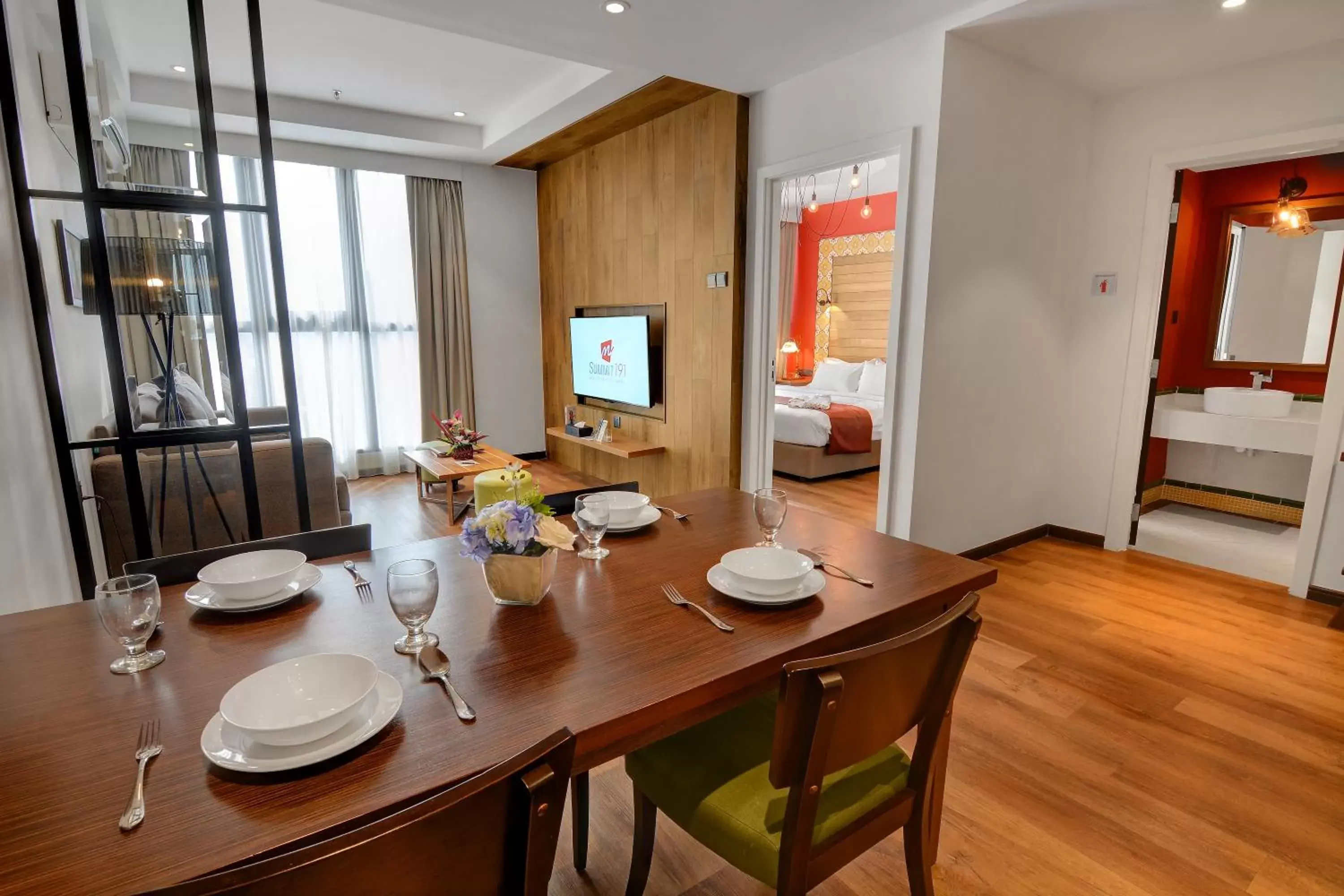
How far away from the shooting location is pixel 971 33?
287cm

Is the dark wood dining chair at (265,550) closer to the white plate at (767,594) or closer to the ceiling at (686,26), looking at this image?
the white plate at (767,594)

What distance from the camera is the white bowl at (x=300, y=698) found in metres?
0.80

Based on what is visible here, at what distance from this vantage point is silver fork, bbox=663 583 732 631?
1165 millimetres

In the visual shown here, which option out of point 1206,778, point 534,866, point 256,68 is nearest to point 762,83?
point 256,68

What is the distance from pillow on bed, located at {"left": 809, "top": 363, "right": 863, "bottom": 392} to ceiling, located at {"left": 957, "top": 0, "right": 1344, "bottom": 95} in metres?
3.63

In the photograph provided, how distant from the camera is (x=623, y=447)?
4.83 m

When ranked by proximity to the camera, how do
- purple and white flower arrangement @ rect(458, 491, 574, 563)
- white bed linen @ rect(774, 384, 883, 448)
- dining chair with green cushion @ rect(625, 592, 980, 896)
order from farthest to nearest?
1. white bed linen @ rect(774, 384, 883, 448)
2. purple and white flower arrangement @ rect(458, 491, 574, 563)
3. dining chair with green cushion @ rect(625, 592, 980, 896)

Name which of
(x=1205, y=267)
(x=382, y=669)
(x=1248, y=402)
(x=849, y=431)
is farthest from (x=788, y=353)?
(x=382, y=669)

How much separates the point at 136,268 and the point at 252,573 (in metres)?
1.38

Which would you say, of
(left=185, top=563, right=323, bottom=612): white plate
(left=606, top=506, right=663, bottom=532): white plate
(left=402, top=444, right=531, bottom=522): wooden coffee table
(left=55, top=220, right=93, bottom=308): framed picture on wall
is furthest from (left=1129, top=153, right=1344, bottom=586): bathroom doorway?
(left=55, top=220, right=93, bottom=308): framed picture on wall

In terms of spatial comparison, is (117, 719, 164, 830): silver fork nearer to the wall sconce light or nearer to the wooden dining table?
the wooden dining table

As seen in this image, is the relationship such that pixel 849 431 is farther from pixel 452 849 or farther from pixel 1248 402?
pixel 452 849

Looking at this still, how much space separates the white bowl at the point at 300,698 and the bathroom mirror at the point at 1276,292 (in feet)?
17.1

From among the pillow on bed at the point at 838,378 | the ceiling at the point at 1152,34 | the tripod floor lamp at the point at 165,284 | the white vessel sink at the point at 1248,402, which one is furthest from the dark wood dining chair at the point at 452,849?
the pillow on bed at the point at 838,378
